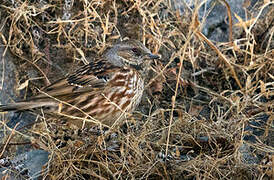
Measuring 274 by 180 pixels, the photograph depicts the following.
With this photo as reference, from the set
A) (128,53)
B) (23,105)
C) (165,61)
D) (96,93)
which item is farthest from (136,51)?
(23,105)

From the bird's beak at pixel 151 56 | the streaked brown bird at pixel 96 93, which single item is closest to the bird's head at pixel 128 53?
the bird's beak at pixel 151 56

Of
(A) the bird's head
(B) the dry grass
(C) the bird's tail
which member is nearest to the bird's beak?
(A) the bird's head

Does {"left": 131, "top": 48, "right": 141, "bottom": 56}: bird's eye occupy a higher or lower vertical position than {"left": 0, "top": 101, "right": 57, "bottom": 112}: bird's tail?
higher

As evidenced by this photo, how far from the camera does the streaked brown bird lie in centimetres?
454

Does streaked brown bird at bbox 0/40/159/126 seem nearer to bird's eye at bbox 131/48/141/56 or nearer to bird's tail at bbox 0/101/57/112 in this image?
bird's tail at bbox 0/101/57/112

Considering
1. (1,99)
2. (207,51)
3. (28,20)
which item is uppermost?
(28,20)

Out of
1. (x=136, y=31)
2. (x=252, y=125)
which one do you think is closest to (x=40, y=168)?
(x=252, y=125)

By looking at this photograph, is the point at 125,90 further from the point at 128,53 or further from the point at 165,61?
the point at 165,61

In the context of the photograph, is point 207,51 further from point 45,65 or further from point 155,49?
point 45,65

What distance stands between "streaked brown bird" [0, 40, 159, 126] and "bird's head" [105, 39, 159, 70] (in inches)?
4.0

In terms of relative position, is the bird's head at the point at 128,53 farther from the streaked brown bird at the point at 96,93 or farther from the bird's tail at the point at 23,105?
the bird's tail at the point at 23,105

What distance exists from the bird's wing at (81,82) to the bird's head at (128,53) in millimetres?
259

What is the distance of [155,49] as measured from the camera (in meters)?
5.38

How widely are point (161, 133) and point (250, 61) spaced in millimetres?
1572
